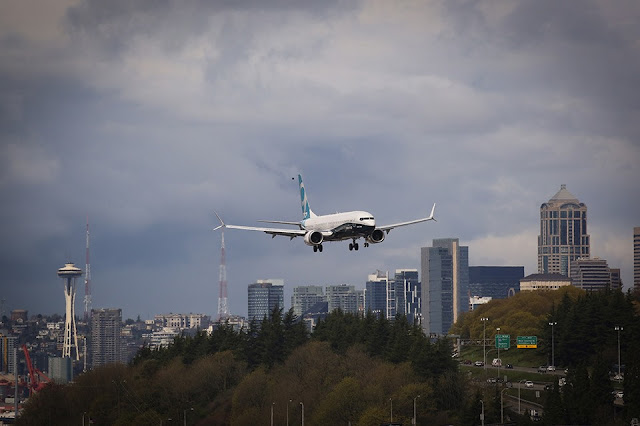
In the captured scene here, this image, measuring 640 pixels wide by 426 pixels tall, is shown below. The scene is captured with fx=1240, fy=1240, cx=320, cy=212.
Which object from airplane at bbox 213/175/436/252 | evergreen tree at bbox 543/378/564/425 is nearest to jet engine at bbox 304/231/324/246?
airplane at bbox 213/175/436/252

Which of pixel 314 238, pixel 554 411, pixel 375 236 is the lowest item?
pixel 554 411

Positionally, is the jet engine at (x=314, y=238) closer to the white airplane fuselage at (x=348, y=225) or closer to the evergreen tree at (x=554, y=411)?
the white airplane fuselage at (x=348, y=225)

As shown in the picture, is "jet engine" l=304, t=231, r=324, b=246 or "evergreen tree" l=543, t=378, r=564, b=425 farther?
"evergreen tree" l=543, t=378, r=564, b=425

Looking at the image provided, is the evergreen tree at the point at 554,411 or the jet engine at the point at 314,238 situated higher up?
the jet engine at the point at 314,238

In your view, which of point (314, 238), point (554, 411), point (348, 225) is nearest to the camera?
point (348, 225)

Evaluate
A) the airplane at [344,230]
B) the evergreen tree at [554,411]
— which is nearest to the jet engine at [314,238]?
the airplane at [344,230]

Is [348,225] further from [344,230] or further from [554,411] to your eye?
[554,411]

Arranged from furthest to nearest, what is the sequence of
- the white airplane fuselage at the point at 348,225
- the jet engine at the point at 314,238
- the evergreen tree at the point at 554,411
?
the evergreen tree at the point at 554,411
the jet engine at the point at 314,238
the white airplane fuselage at the point at 348,225

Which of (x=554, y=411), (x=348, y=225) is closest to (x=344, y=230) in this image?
(x=348, y=225)

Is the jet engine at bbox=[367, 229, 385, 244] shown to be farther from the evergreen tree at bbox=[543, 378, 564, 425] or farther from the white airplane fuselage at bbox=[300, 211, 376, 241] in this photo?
the evergreen tree at bbox=[543, 378, 564, 425]

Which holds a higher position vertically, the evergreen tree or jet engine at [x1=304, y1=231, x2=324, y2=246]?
jet engine at [x1=304, y1=231, x2=324, y2=246]

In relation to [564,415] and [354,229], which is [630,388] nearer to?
[564,415]
